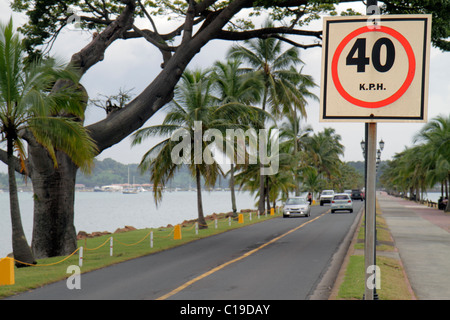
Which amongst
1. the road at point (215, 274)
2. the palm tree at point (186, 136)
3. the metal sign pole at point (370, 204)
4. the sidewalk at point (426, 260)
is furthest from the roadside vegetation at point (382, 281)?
the palm tree at point (186, 136)

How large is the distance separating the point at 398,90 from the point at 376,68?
26cm

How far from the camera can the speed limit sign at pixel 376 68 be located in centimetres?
414

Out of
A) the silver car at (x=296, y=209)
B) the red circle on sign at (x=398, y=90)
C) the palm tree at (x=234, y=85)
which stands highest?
the palm tree at (x=234, y=85)

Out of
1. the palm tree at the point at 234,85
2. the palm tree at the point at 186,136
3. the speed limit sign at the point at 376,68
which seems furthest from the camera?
the palm tree at the point at 234,85

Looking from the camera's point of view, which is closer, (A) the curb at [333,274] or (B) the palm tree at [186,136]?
(A) the curb at [333,274]

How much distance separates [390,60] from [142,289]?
27.4ft

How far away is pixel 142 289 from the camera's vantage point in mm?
11008

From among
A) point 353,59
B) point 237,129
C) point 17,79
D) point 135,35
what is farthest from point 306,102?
point 353,59

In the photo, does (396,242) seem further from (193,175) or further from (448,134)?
(448,134)

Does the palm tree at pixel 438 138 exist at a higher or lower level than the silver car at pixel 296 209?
higher

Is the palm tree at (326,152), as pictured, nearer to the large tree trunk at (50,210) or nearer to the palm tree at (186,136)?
the palm tree at (186,136)

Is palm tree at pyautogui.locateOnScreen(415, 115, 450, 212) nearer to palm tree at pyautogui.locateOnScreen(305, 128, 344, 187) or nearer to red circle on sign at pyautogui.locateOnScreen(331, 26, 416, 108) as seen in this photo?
palm tree at pyautogui.locateOnScreen(305, 128, 344, 187)

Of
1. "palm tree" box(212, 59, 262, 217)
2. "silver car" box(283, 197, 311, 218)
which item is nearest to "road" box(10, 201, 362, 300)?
"palm tree" box(212, 59, 262, 217)

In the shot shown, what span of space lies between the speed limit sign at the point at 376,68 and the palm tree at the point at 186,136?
2239 centimetres
